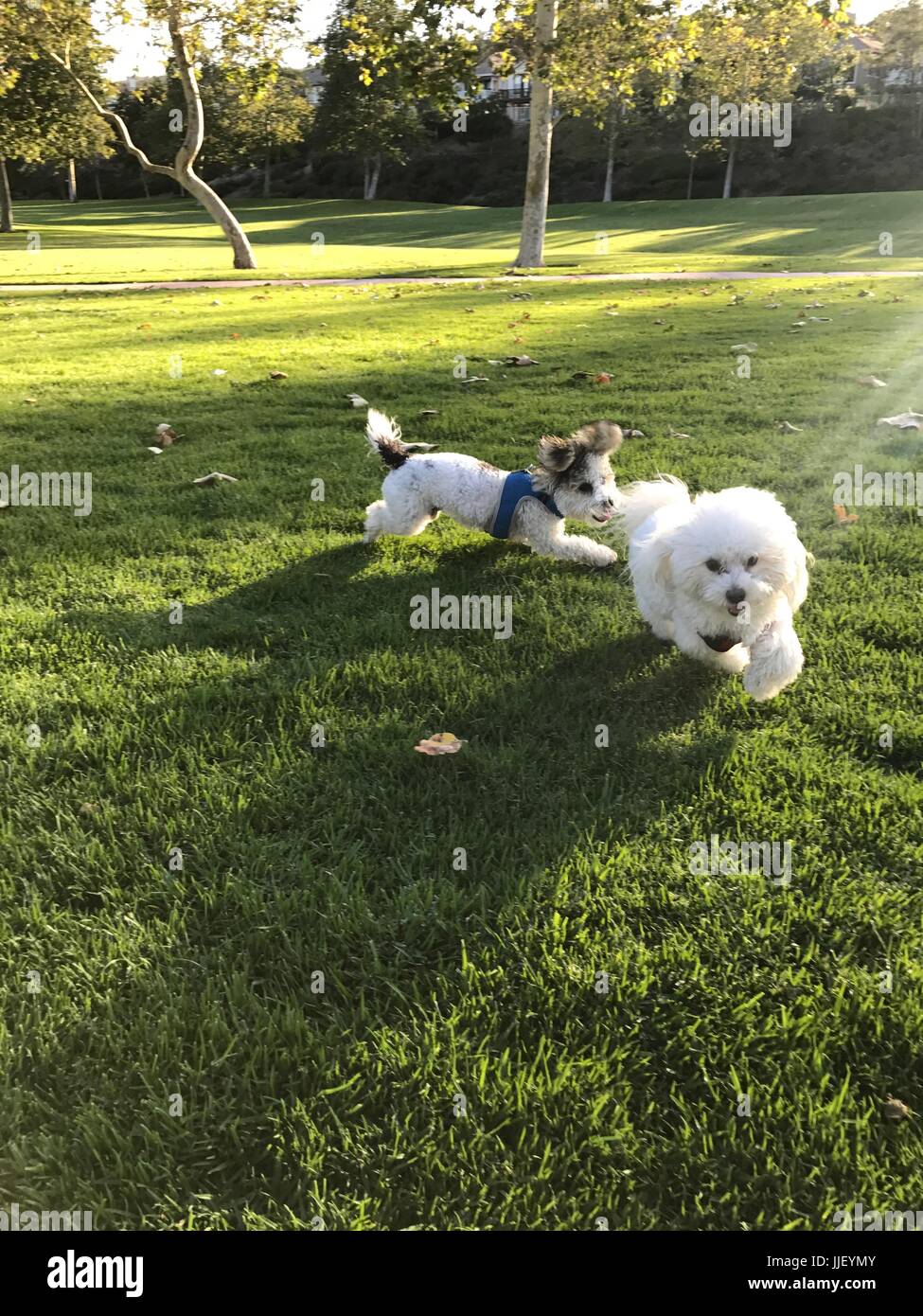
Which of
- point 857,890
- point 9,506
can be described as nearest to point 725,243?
point 9,506

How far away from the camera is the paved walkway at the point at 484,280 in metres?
18.4

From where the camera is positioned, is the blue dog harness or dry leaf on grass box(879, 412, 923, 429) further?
dry leaf on grass box(879, 412, 923, 429)

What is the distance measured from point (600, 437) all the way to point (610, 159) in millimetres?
A: 59269

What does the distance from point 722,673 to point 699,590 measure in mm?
455

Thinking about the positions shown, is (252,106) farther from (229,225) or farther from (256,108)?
(229,225)

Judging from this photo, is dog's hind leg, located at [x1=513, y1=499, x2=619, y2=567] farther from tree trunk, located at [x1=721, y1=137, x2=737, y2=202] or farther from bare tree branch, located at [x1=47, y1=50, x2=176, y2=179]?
tree trunk, located at [x1=721, y1=137, x2=737, y2=202]

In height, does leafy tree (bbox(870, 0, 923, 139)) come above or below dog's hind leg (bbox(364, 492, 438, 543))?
above

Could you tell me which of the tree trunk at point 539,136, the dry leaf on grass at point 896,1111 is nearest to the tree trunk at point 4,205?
the tree trunk at point 539,136

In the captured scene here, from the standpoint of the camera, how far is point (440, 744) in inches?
124

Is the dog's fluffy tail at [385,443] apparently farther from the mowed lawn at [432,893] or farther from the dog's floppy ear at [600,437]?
the dog's floppy ear at [600,437]

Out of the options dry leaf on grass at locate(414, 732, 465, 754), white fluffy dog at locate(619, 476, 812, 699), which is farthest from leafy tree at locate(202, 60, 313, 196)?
dry leaf on grass at locate(414, 732, 465, 754)

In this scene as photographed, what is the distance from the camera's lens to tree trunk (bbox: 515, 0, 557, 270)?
17781 millimetres

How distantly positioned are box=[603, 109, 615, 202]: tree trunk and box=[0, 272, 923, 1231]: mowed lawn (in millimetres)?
57056

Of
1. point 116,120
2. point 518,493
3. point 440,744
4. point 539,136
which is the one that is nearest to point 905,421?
point 518,493
